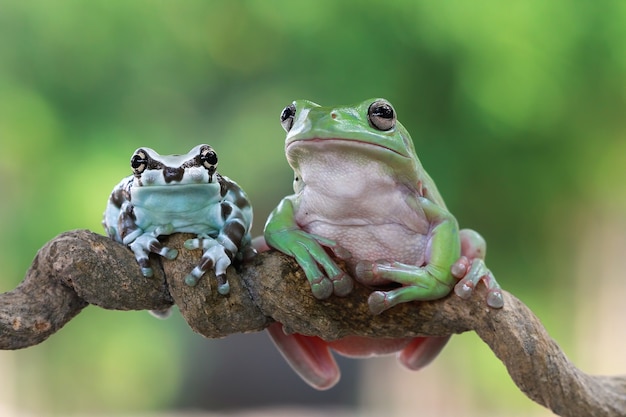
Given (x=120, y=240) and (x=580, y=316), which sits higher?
(x=120, y=240)

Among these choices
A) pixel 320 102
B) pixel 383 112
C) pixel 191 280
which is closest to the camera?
pixel 191 280

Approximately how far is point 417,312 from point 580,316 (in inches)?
140

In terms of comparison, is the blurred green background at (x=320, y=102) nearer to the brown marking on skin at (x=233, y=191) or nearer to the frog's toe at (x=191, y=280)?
the brown marking on skin at (x=233, y=191)

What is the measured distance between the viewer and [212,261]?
1498mm

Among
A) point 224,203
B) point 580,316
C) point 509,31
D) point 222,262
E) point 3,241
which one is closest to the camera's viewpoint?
point 222,262

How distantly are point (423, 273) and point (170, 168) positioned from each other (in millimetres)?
628

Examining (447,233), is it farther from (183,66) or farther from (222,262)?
(183,66)

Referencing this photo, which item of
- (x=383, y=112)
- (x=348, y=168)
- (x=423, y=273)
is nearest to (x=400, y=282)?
(x=423, y=273)

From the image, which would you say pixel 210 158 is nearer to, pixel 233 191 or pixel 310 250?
pixel 233 191

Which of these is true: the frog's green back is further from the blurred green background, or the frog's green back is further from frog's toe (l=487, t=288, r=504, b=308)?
the blurred green background

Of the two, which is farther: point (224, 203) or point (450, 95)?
point (450, 95)

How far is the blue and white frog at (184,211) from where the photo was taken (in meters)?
1.50

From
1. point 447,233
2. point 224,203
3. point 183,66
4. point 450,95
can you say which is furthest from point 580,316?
point 224,203

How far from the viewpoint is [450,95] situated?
4.35 m
